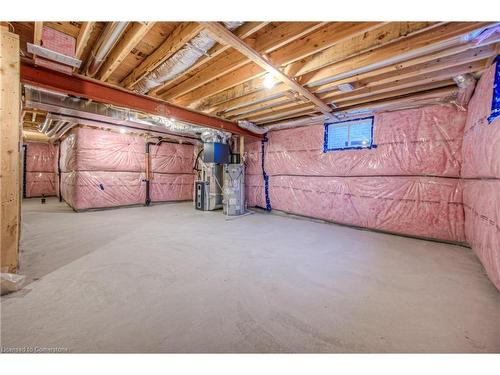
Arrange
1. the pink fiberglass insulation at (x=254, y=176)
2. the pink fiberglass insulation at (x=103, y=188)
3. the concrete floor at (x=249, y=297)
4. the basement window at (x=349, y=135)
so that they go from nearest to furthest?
the concrete floor at (x=249, y=297) < the basement window at (x=349, y=135) < the pink fiberglass insulation at (x=103, y=188) < the pink fiberglass insulation at (x=254, y=176)

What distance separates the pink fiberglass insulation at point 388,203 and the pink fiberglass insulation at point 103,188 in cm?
476

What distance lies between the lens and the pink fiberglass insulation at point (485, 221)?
179 centimetres

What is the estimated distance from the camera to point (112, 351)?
1099 mm

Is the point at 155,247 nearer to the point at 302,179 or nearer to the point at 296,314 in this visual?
the point at 296,314

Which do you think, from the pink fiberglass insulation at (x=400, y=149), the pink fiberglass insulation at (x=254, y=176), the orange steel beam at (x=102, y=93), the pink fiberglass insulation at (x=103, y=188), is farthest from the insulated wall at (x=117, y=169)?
the pink fiberglass insulation at (x=400, y=149)

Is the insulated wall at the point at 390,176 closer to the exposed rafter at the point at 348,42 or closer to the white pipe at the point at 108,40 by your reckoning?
the exposed rafter at the point at 348,42

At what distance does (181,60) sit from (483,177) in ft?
11.0

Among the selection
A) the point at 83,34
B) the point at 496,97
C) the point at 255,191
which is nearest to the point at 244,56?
the point at 83,34

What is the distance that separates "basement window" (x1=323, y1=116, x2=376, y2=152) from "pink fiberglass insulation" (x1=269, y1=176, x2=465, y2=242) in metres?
0.66

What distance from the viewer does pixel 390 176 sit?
359 centimetres

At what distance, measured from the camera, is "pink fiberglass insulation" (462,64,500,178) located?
6.11 feet

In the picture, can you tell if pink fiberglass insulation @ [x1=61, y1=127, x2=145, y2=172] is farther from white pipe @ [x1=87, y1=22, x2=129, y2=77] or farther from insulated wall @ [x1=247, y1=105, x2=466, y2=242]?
insulated wall @ [x1=247, y1=105, x2=466, y2=242]

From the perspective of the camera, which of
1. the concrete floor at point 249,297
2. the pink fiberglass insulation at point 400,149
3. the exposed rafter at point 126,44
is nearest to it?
the concrete floor at point 249,297
